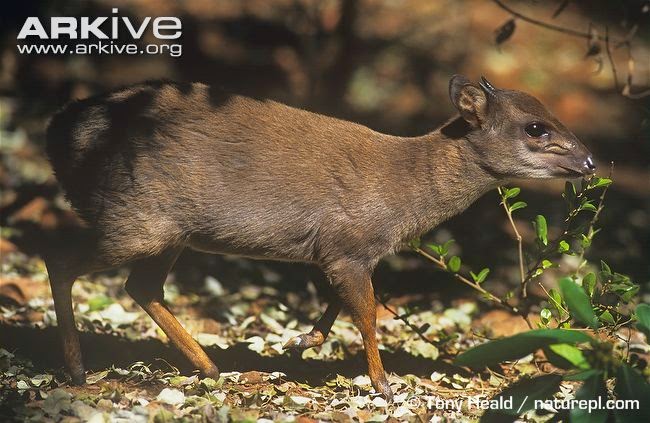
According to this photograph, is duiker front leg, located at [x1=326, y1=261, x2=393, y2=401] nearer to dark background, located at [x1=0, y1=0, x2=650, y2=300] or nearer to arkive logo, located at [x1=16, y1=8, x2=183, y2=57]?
dark background, located at [x1=0, y1=0, x2=650, y2=300]

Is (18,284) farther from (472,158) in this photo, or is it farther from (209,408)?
(472,158)

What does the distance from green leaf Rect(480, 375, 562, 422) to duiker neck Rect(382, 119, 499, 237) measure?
4.25ft

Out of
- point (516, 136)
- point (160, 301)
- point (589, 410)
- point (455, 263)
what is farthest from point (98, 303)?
point (589, 410)

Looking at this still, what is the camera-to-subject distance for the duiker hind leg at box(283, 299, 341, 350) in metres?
6.35

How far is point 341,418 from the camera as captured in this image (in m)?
5.74

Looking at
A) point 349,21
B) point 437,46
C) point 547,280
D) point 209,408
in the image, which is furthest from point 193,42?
point 209,408

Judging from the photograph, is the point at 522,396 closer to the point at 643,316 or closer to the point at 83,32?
the point at 643,316

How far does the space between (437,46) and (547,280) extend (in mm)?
3726

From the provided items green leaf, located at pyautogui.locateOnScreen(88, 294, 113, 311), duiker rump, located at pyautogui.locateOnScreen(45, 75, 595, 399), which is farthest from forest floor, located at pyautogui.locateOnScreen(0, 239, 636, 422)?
duiker rump, located at pyautogui.locateOnScreen(45, 75, 595, 399)

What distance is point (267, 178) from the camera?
614 centimetres

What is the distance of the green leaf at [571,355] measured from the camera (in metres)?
5.13

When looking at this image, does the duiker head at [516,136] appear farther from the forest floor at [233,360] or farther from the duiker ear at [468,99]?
the forest floor at [233,360]

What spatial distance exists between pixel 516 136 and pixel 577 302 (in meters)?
1.40

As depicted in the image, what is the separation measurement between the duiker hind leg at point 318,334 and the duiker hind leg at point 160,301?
0.56 metres
